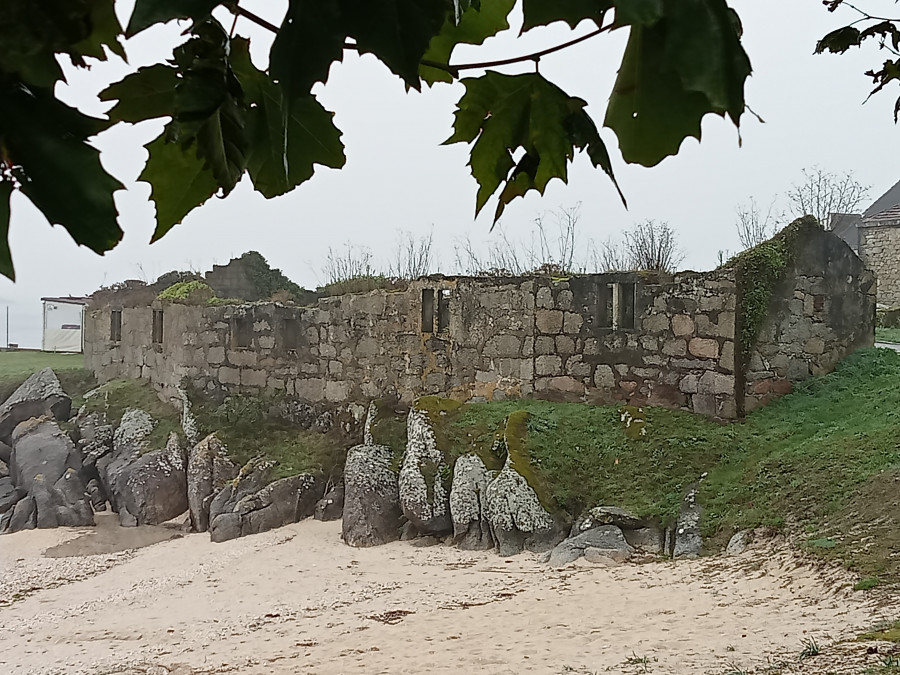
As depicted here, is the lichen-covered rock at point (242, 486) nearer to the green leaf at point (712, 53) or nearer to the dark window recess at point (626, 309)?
the dark window recess at point (626, 309)

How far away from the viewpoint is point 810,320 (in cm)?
844

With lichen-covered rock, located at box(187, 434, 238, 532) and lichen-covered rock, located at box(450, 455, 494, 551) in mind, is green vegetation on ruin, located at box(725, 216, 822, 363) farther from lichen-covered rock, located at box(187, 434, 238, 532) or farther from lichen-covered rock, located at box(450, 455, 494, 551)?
lichen-covered rock, located at box(187, 434, 238, 532)

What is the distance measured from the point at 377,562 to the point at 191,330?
6298mm

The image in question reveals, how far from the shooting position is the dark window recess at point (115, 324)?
592 inches

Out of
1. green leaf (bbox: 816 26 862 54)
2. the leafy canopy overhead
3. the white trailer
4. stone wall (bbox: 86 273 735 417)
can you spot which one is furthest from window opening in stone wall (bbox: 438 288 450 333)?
the white trailer

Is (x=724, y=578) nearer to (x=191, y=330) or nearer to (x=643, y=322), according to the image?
(x=643, y=322)

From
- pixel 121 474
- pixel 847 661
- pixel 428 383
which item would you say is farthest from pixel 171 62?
pixel 121 474

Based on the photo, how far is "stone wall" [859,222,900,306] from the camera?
1881 cm

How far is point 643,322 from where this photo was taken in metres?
8.45

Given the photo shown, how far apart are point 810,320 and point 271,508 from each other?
6.22 metres

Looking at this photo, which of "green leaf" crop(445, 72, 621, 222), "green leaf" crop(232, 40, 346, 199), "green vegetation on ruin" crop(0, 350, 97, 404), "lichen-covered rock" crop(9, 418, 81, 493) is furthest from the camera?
"green vegetation on ruin" crop(0, 350, 97, 404)

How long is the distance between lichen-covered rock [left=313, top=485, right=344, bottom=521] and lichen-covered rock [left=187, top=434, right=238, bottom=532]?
144cm

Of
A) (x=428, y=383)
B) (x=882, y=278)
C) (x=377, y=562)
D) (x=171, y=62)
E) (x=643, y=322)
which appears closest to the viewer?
(x=171, y=62)

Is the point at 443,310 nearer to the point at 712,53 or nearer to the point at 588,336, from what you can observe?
the point at 588,336
